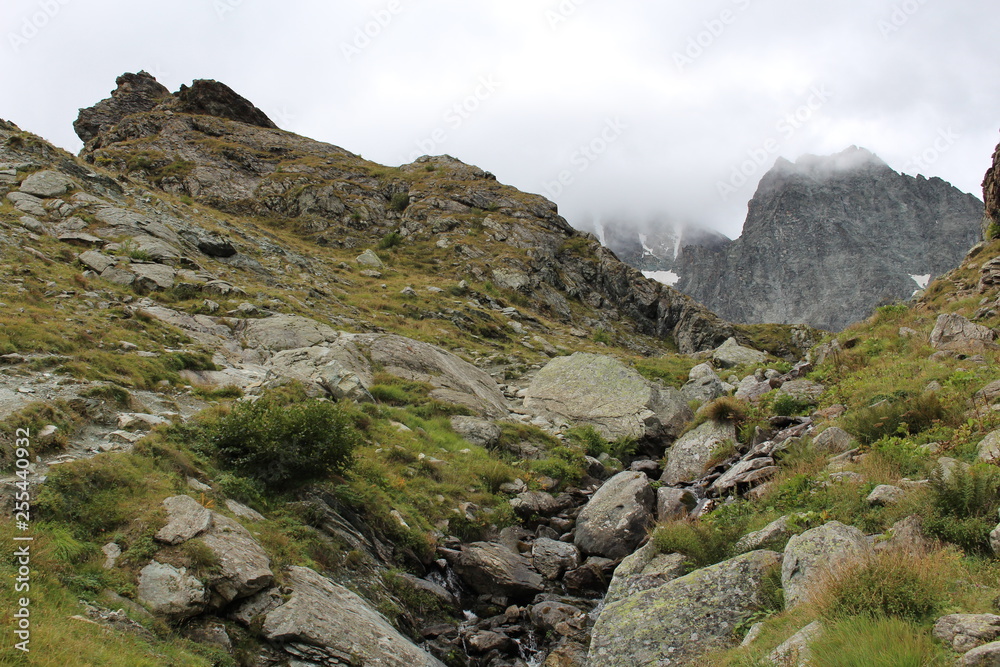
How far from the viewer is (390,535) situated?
9930mm

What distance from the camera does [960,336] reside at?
43.7 feet

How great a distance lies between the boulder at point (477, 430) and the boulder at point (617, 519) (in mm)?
4382

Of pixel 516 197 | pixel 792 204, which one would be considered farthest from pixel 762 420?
pixel 792 204

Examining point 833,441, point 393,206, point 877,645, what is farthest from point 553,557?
point 393,206

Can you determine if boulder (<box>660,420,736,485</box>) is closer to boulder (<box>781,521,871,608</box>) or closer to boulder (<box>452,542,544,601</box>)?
boulder (<box>452,542,544,601</box>)

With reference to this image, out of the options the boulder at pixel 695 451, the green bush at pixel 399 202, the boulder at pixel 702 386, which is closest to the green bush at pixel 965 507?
the boulder at pixel 695 451

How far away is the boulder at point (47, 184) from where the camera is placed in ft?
84.3

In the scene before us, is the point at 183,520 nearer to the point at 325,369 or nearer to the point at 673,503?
the point at 673,503

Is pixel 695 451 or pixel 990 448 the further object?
pixel 695 451

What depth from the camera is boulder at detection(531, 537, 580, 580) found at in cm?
1063

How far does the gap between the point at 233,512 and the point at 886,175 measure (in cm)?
22344

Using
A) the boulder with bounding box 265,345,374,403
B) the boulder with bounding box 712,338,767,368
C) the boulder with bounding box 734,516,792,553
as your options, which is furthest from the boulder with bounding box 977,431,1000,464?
the boulder with bounding box 712,338,767,368

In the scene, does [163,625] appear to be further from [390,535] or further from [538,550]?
[538,550]

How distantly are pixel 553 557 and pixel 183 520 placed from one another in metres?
7.04
